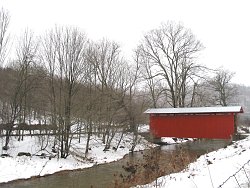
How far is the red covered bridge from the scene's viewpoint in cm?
2686

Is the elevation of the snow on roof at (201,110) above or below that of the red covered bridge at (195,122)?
above

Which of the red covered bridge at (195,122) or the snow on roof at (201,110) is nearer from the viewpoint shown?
the red covered bridge at (195,122)

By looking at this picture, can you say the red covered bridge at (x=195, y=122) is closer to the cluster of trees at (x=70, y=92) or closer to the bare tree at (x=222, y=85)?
the cluster of trees at (x=70, y=92)

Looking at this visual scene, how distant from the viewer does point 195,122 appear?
28.5 meters

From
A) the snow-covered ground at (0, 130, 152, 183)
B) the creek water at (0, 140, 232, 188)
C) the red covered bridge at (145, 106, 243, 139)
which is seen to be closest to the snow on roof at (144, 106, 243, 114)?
the red covered bridge at (145, 106, 243, 139)

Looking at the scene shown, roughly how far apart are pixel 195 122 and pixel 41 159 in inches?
591

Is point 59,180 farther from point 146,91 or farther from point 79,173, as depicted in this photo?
point 146,91

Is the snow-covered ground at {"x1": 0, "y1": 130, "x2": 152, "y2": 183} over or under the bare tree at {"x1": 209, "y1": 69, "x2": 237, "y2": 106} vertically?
under

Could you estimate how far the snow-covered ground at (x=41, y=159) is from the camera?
15440mm

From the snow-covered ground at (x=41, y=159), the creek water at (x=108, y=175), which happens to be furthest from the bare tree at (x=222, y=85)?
the creek water at (x=108, y=175)

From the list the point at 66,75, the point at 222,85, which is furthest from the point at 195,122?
the point at 222,85

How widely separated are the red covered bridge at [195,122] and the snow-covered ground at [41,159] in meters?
5.57

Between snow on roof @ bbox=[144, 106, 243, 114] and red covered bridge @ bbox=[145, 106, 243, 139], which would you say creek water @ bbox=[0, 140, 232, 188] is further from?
snow on roof @ bbox=[144, 106, 243, 114]

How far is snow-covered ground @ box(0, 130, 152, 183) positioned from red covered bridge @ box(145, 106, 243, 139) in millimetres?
5572
